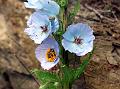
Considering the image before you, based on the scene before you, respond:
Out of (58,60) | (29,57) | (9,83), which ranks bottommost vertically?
(9,83)

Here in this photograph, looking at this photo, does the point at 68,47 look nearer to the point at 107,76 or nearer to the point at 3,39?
the point at 107,76

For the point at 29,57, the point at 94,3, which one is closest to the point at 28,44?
the point at 29,57

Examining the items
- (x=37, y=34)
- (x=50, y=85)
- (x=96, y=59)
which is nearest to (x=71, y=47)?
(x=37, y=34)

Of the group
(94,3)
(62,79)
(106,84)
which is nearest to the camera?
(62,79)

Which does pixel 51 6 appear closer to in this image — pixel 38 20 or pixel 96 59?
pixel 38 20

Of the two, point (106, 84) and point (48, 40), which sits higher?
point (48, 40)

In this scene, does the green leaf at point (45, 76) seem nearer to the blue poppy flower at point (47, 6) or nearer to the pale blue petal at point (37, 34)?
the pale blue petal at point (37, 34)

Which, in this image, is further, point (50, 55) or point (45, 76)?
point (45, 76)
